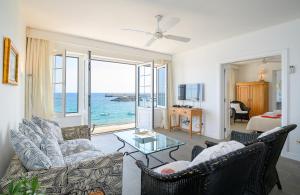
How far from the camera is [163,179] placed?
118 centimetres

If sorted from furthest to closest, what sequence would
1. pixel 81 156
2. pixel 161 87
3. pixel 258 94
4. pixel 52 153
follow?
pixel 258 94 < pixel 161 87 < pixel 81 156 < pixel 52 153

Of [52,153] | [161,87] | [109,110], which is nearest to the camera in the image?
[52,153]

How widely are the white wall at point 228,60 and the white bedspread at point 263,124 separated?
1.07 meters

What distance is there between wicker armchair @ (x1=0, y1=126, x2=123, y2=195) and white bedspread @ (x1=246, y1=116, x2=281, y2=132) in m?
4.30

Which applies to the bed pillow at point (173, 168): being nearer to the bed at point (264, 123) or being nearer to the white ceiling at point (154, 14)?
the white ceiling at point (154, 14)

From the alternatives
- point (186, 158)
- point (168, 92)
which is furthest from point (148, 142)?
point (168, 92)

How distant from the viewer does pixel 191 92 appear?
498 centimetres

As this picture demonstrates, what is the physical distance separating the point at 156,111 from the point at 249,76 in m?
4.77

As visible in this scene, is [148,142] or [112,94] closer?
[148,142]

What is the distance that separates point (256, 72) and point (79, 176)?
312 inches

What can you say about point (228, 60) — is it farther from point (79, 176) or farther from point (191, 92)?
point (79, 176)

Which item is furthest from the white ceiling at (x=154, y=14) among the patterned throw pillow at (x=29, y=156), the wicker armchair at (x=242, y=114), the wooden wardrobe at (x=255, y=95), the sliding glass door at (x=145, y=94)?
the wooden wardrobe at (x=255, y=95)

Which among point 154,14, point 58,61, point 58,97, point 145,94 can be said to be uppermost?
point 154,14

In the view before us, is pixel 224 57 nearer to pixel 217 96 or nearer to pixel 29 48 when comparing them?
pixel 217 96
